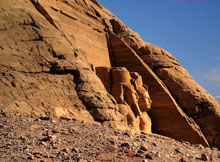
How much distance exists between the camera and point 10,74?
11.0 metres

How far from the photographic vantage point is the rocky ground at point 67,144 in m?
7.31

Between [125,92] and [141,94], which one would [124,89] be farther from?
[141,94]

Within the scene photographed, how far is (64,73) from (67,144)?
4.89m

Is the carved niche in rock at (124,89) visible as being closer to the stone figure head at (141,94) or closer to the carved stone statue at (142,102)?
the carved stone statue at (142,102)

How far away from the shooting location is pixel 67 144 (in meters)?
8.07

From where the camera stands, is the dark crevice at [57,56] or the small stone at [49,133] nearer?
the small stone at [49,133]

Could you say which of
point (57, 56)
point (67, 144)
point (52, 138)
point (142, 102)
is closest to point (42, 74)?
point (57, 56)

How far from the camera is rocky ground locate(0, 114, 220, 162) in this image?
7.31 meters

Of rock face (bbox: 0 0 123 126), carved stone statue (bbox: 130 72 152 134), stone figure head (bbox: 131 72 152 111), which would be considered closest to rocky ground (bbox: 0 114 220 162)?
rock face (bbox: 0 0 123 126)

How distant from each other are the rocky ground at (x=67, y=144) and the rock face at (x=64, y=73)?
1.34 meters

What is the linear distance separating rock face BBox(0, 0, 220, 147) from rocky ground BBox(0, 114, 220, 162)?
4.39 ft

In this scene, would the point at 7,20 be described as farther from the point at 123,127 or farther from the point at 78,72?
the point at 123,127

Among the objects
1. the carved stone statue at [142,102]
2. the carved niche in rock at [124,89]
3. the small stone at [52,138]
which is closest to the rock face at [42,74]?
the small stone at [52,138]

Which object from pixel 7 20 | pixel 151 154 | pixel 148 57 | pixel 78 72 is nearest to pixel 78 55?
pixel 78 72
